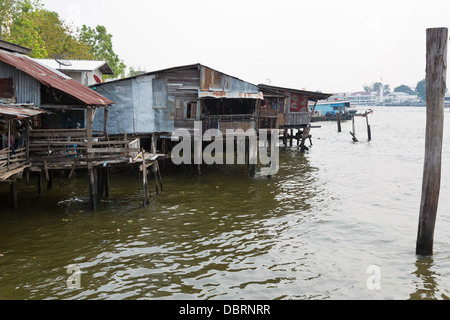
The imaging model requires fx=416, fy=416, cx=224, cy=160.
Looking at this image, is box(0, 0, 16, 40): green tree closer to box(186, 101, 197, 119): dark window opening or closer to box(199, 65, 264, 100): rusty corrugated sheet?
box(186, 101, 197, 119): dark window opening

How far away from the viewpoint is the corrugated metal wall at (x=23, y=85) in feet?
47.5

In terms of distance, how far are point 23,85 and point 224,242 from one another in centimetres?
899

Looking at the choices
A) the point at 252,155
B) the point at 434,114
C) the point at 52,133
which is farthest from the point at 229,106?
the point at 434,114

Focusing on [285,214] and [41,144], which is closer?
[41,144]

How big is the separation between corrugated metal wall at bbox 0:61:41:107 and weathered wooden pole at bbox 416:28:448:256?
12.6 metres

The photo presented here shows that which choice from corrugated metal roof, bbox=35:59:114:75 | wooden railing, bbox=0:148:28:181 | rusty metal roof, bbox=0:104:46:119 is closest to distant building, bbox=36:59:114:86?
corrugated metal roof, bbox=35:59:114:75

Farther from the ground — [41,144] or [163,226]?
[41,144]

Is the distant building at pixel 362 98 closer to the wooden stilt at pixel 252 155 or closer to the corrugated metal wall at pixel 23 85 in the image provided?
the wooden stilt at pixel 252 155

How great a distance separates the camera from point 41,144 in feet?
47.0

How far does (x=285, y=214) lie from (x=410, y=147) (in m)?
27.3
